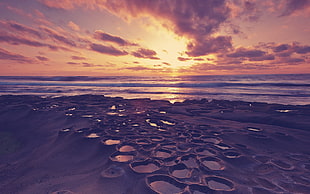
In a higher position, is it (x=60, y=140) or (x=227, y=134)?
(x=227, y=134)

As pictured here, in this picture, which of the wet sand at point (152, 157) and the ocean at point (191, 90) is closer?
the wet sand at point (152, 157)

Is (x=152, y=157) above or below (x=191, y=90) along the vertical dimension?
below

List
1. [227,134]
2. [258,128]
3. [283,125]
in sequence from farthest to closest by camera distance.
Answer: [283,125] < [258,128] < [227,134]

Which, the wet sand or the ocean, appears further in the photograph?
the ocean

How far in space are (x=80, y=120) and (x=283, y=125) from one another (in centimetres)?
731

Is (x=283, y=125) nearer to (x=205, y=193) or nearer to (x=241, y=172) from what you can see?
(x=241, y=172)

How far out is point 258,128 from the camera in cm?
533

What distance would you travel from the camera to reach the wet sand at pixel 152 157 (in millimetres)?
2658

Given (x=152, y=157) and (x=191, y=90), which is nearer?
(x=152, y=157)

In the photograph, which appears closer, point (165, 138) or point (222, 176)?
point (222, 176)

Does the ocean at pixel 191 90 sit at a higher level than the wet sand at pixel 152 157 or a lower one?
higher

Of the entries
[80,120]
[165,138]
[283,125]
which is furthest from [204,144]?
[80,120]

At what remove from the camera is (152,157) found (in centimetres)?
339

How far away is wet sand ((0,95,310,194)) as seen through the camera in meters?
2.66
